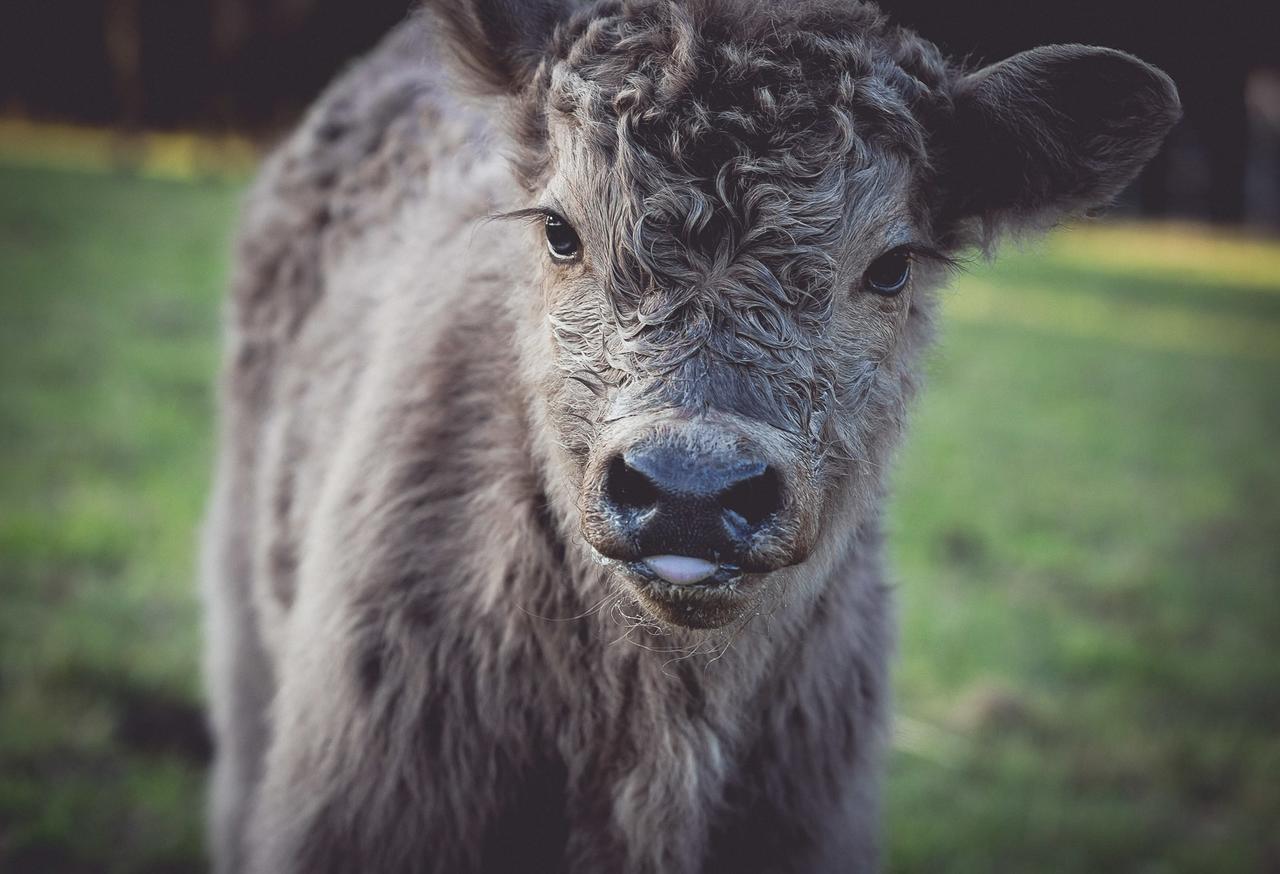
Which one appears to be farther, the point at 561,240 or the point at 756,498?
the point at 561,240

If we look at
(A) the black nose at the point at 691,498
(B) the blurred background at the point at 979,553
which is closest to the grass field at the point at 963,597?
(B) the blurred background at the point at 979,553

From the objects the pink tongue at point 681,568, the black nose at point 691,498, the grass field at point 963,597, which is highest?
the black nose at point 691,498

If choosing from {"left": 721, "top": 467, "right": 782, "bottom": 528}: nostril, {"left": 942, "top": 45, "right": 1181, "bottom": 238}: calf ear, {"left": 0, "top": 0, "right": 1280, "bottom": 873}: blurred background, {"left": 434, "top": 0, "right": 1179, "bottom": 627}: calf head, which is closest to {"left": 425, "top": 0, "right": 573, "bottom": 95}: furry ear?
{"left": 434, "top": 0, "right": 1179, "bottom": 627}: calf head

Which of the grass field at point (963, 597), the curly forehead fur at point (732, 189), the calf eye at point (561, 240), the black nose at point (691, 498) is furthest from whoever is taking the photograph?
the grass field at point (963, 597)

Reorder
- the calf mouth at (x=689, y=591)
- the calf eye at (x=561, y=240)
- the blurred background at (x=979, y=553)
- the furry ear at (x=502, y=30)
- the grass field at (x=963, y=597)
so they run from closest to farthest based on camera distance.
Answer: the calf mouth at (x=689, y=591) < the calf eye at (x=561, y=240) < the furry ear at (x=502, y=30) < the blurred background at (x=979, y=553) < the grass field at (x=963, y=597)

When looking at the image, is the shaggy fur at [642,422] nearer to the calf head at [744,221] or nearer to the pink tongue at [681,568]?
the calf head at [744,221]

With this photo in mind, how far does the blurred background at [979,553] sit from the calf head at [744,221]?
1.37 ft

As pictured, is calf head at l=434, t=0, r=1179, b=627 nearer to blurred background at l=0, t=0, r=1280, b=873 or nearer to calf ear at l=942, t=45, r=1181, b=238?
calf ear at l=942, t=45, r=1181, b=238

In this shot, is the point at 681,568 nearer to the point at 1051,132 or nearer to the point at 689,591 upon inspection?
the point at 689,591

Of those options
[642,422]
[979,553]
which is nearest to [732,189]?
[642,422]

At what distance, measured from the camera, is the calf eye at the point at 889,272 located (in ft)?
9.17

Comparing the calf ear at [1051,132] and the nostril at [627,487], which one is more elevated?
the calf ear at [1051,132]

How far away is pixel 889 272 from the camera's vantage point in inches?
112

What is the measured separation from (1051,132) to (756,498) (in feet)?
4.85
